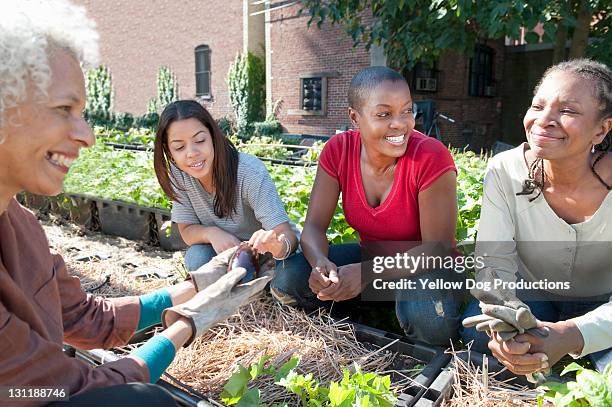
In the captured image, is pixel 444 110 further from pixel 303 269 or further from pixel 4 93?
pixel 4 93

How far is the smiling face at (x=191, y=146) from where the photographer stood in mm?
2287

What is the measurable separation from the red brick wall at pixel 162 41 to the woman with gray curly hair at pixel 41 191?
14.8 metres

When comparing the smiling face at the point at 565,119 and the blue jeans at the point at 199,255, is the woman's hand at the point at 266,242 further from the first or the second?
the smiling face at the point at 565,119

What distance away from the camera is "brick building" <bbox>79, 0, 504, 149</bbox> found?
1285cm

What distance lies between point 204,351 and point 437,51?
23.1ft

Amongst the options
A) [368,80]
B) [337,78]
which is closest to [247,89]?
[337,78]

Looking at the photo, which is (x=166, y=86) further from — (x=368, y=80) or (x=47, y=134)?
(x=47, y=134)

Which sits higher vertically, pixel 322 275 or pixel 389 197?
pixel 389 197

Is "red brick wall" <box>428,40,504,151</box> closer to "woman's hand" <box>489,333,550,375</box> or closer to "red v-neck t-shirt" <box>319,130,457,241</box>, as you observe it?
"red v-neck t-shirt" <box>319,130,457,241</box>

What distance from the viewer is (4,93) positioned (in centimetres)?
101

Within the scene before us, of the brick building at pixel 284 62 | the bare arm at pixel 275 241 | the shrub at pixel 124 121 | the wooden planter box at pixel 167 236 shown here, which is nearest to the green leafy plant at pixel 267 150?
the wooden planter box at pixel 167 236

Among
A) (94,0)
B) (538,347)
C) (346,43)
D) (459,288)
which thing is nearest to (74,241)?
(459,288)

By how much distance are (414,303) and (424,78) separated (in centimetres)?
1119

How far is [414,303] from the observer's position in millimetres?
2068
